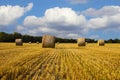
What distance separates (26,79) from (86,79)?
1.47 metres

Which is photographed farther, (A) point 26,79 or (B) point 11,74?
(B) point 11,74

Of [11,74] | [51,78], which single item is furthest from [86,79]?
[11,74]

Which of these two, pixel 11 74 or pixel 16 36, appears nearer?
pixel 11 74

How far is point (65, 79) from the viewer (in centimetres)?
641

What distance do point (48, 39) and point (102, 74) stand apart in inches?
738

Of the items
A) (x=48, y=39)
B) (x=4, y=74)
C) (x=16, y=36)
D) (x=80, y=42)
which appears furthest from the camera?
(x=16, y=36)

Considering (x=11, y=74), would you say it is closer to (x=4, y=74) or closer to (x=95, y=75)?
(x=4, y=74)

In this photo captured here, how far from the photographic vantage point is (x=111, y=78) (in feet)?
21.6

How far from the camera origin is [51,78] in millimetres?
6562

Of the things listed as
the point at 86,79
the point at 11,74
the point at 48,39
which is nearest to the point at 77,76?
A: the point at 86,79

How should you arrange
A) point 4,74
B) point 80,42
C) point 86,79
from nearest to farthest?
point 86,79
point 4,74
point 80,42

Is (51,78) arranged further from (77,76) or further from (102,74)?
(102,74)

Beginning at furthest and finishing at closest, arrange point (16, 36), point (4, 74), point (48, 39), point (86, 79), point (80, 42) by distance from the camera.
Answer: point (16, 36) < point (80, 42) < point (48, 39) < point (4, 74) < point (86, 79)

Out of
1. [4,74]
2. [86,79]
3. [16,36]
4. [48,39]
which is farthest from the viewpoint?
[16,36]
